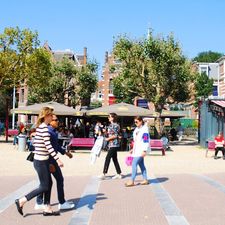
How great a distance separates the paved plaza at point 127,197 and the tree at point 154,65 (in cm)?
1648

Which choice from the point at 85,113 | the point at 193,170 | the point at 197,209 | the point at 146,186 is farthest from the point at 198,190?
the point at 85,113

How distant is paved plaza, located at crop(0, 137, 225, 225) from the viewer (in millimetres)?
7328

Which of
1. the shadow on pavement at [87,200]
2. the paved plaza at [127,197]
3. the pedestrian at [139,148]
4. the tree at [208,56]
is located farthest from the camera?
the tree at [208,56]

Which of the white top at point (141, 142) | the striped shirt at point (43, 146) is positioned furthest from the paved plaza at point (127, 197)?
the striped shirt at point (43, 146)

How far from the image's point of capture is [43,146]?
752cm

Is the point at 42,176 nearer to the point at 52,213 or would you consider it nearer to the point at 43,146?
the point at 43,146

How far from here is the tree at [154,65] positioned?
31219 mm

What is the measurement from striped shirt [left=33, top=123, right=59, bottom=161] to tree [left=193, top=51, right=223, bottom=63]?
90960mm

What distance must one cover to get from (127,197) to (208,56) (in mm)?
93134

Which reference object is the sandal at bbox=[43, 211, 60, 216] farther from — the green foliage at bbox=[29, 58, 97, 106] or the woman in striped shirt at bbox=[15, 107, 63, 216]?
the green foliage at bbox=[29, 58, 97, 106]

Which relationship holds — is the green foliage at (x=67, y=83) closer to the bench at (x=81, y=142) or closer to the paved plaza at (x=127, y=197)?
the bench at (x=81, y=142)

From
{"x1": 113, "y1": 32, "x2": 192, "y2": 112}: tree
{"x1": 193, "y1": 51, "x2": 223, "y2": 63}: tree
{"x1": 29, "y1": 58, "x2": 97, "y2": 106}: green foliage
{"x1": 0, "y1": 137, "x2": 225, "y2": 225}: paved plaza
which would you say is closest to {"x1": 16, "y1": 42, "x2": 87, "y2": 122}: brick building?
{"x1": 29, "y1": 58, "x2": 97, "y2": 106}: green foliage

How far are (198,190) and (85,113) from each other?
16031 mm

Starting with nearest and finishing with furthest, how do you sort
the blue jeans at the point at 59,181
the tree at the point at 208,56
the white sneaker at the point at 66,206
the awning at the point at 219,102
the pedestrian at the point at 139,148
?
the blue jeans at the point at 59,181 → the white sneaker at the point at 66,206 → the pedestrian at the point at 139,148 → the awning at the point at 219,102 → the tree at the point at 208,56
